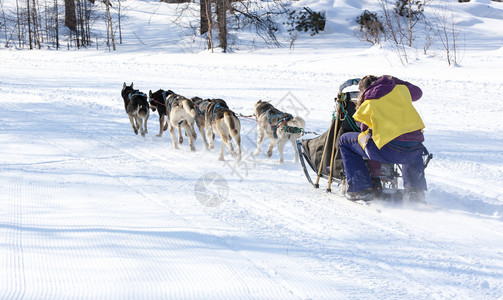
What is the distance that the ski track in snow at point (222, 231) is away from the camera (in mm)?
3168

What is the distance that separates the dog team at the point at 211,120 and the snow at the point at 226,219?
0.26 metres

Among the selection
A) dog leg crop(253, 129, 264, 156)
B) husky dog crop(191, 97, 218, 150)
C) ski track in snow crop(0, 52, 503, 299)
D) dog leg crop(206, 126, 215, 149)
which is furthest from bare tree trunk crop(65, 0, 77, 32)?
dog leg crop(253, 129, 264, 156)

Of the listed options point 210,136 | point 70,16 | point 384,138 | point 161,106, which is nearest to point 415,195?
point 384,138

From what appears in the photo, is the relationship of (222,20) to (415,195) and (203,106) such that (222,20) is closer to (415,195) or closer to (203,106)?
(203,106)

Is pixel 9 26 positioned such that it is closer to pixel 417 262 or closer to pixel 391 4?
pixel 391 4

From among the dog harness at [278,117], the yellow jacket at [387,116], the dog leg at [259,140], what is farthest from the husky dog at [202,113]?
the yellow jacket at [387,116]

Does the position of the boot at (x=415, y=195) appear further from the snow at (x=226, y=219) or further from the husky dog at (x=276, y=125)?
the husky dog at (x=276, y=125)

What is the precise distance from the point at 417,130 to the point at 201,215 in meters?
2.30

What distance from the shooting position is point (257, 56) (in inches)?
824

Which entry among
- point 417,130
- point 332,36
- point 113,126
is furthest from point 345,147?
point 332,36

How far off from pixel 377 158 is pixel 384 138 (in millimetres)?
257

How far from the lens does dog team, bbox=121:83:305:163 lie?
271 inches

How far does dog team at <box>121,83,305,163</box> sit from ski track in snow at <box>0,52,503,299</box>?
0.31m

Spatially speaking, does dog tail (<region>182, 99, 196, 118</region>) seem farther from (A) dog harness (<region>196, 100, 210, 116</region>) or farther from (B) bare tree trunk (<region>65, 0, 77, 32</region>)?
(B) bare tree trunk (<region>65, 0, 77, 32</region>)
